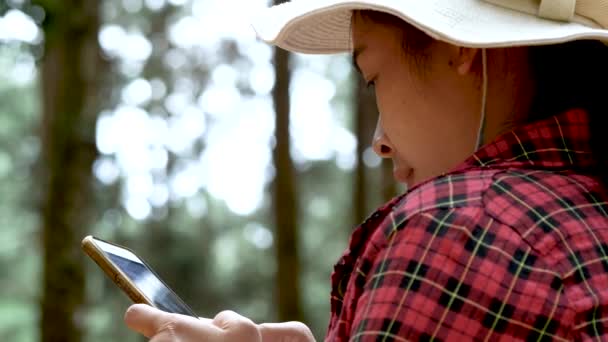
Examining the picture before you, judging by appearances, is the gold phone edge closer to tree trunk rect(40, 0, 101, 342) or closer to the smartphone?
the smartphone

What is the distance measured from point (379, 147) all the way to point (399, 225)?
1.34 feet

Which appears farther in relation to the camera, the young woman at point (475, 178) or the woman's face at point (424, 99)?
the woman's face at point (424, 99)

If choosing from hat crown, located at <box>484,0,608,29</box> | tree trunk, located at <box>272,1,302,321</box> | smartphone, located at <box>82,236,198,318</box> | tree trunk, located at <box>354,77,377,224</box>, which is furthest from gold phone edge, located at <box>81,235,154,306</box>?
tree trunk, located at <box>354,77,377,224</box>

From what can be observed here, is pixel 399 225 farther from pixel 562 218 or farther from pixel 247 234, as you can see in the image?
pixel 247 234

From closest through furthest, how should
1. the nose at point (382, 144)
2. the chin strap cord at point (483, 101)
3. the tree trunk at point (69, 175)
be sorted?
the chin strap cord at point (483, 101)
the nose at point (382, 144)
the tree trunk at point (69, 175)

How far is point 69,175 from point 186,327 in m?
Answer: 6.16

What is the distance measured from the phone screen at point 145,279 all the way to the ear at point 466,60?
574 millimetres

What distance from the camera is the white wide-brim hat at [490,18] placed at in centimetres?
143

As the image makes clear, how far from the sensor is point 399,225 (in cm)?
129

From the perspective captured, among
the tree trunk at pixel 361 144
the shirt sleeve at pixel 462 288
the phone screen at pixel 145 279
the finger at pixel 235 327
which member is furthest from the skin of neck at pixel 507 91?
the tree trunk at pixel 361 144

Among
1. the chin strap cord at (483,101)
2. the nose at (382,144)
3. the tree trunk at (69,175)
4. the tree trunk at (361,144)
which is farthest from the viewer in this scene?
the tree trunk at (361,144)

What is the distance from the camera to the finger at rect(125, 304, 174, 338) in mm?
1423

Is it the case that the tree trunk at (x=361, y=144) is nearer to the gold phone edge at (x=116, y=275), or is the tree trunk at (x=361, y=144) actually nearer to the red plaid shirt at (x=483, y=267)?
the gold phone edge at (x=116, y=275)

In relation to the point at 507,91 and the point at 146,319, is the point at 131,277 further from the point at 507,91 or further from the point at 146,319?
the point at 507,91
